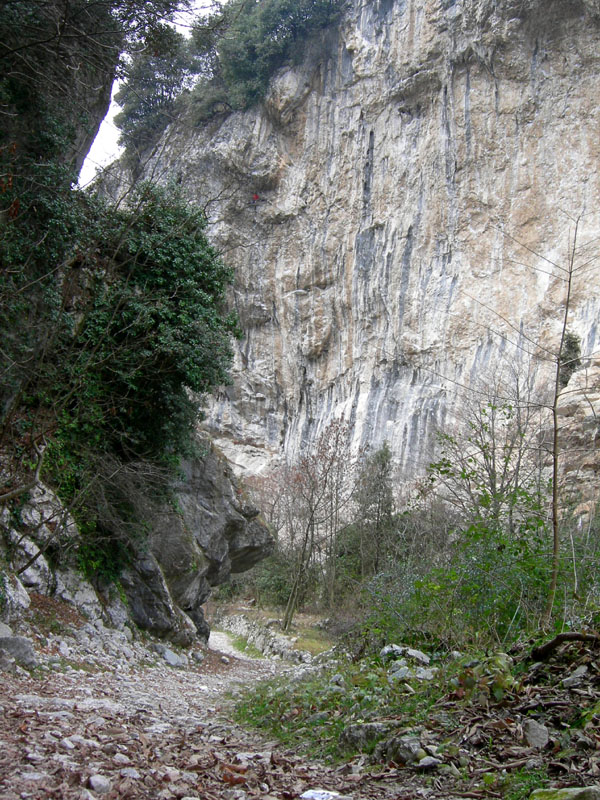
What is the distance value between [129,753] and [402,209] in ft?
119

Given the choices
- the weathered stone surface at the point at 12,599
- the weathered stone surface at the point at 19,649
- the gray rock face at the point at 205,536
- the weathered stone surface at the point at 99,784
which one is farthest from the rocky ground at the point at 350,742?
the gray rock face at the point at 205,536

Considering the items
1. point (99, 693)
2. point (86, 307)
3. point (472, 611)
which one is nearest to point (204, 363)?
point (86, 307)

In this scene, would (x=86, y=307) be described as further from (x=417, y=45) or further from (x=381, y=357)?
(x=417, y=45)

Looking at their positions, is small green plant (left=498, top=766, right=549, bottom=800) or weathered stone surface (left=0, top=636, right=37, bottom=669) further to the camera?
weathered stone surface (left=0, top=636, right=37, bottom=669)

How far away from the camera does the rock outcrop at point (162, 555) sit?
9070 mm

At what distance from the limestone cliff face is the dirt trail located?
799 inches

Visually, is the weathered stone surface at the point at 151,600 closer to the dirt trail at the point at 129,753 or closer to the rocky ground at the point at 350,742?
the dirt trail at the point at 129,753

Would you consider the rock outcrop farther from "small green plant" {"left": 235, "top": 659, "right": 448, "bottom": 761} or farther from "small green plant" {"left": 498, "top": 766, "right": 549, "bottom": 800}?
"small green plant" {"left": 498, "top": 766, "right": 549, "bottom": 800}

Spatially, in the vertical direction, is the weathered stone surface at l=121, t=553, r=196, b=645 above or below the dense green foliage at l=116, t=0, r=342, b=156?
below

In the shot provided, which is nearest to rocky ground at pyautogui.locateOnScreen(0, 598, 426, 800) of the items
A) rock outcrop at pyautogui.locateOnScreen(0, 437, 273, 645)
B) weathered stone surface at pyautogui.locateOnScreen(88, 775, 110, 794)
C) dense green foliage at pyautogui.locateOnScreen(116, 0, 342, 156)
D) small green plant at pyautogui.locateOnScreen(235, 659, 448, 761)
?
weathered stone surface at pyautogui.locateOnScreen(88, 775, 110, 794)

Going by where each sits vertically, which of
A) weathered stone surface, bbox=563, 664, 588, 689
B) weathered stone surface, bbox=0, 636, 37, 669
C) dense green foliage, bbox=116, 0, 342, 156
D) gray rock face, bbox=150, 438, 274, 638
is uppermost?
dense green foliage, bbox=116, 0, 342, 156

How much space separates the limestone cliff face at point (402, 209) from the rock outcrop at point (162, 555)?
10.2m

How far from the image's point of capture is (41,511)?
379 inches

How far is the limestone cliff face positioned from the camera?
3109 centimetres
